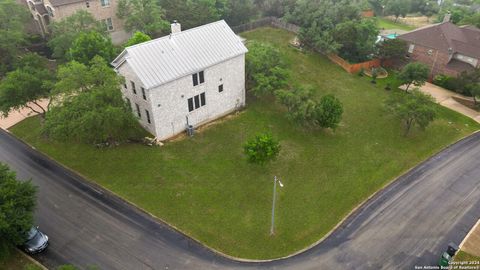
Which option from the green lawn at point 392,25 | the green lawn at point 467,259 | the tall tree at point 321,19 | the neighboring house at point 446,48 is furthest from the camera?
the green lawn at point 392,25

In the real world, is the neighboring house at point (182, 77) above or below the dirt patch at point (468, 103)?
above

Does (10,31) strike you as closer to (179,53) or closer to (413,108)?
(179,53)

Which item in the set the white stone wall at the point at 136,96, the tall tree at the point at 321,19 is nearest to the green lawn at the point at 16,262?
the white stone wall at the point at 136,96

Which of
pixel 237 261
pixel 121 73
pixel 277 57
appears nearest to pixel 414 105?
pixel 277 57

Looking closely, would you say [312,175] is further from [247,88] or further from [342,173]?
[247,88]

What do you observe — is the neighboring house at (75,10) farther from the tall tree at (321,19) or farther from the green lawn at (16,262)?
the green lawn at (16,262)
